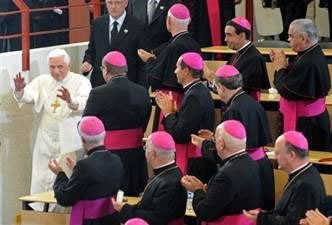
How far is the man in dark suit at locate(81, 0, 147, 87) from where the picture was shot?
1161 cm

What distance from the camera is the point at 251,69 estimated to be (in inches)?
431

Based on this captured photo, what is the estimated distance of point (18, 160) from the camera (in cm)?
1249

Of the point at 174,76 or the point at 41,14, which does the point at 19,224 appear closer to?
the point at 174,76

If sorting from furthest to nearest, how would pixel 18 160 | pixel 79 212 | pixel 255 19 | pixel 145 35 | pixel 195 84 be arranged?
pixel 255 19, pixel 18 160, pixel 145 35, pixel 195 84, pixel 79 212

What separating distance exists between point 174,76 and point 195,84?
1.09 m

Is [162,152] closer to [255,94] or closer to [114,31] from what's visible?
[255,94]

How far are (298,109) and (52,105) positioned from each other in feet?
9.07

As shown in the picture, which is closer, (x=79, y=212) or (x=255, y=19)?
(x=79, y=212)

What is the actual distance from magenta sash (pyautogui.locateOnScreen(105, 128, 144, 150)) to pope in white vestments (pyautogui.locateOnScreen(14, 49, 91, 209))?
1.16 metres

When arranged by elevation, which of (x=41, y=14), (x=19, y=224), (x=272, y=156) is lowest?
(x=19, y=224)

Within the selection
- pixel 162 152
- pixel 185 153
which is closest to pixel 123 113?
pixel 185 153

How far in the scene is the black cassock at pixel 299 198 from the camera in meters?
8.13

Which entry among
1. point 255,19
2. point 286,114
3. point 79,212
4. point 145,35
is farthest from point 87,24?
point 79,212

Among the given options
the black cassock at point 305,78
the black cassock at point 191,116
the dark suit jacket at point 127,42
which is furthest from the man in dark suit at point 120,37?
the black cassock at point 305,78
